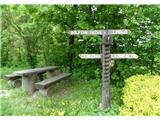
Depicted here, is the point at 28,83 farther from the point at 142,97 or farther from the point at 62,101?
the point at 142,97

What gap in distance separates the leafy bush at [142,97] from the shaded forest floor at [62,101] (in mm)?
547

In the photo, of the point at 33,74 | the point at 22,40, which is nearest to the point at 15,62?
the point at 22,40

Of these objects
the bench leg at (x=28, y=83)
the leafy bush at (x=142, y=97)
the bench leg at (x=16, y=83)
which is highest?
the leafy bush at (x=142, y=97)

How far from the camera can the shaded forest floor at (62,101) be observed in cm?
575

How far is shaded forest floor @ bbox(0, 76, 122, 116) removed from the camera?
575cm

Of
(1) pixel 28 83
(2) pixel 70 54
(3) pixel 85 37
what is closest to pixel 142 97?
Answer: (1) pixel 28 83

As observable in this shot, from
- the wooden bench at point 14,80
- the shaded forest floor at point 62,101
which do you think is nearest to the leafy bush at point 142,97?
the shaded forest floor at point 62,101

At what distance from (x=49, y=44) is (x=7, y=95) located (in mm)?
3026

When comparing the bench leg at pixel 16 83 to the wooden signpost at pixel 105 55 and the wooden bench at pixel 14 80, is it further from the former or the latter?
the wooden signpost at pixel 105 55

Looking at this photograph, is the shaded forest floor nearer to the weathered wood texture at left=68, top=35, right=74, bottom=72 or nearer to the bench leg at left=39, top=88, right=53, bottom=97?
the bench leg at left=39, top=88, right=53, bottom=97

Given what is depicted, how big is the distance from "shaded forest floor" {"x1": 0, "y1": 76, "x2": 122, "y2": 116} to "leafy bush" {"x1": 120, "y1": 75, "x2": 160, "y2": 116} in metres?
0.55

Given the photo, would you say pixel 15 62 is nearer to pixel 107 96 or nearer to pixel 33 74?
pixel 33 74

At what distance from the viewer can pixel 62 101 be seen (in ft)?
21.5

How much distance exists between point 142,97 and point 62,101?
7.02ft
